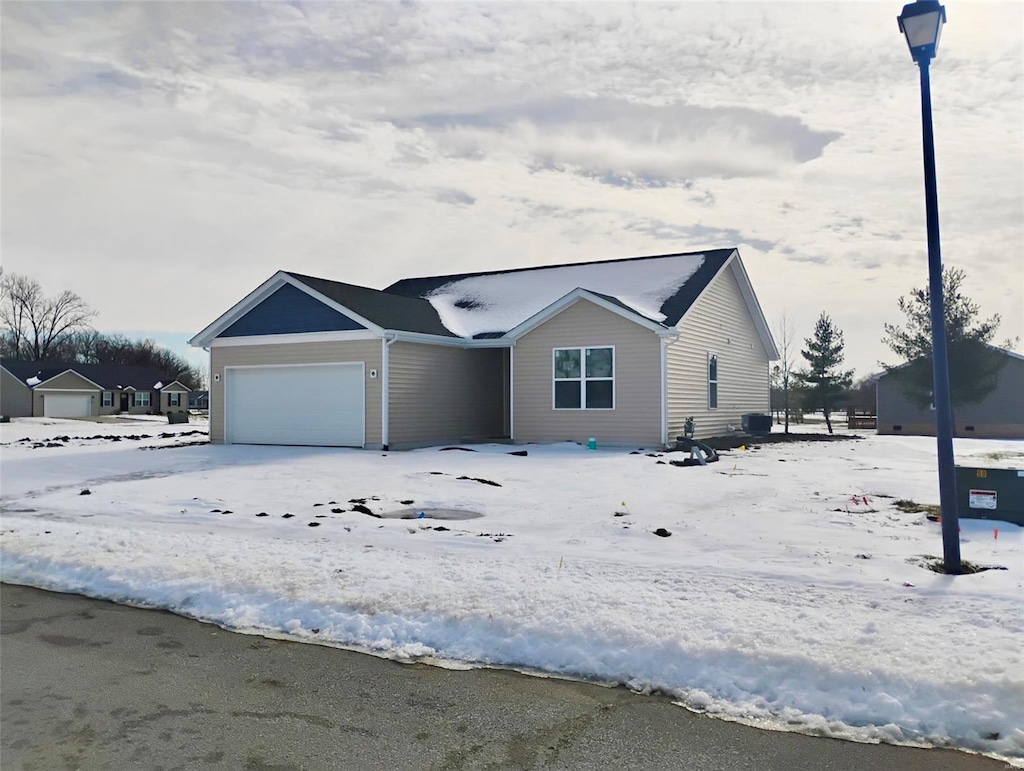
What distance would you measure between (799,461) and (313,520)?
10940 mm

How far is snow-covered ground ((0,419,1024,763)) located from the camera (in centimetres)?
430

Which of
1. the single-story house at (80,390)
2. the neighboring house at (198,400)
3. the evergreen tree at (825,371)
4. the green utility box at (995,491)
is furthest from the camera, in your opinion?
the neighboring house at (198,400)

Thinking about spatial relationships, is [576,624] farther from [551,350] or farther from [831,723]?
[551,350]

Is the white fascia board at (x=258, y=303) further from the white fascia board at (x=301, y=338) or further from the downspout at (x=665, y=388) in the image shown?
the downspout at (x=665, y=388)

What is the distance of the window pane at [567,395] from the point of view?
1920 cm

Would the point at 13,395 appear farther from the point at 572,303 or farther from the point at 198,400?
the point at 572,303

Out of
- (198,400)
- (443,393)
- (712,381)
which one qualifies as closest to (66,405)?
(198,400)

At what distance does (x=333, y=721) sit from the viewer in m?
4.00

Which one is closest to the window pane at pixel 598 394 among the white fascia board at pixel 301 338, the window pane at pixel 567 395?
A: the window pane at pixel 567 395

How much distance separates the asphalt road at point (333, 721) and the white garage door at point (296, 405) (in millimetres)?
13887

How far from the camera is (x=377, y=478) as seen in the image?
Result: 43.8 ft

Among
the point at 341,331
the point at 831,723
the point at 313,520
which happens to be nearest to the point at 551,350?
the point at 341,331

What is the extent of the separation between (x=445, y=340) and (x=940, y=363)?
14.8m

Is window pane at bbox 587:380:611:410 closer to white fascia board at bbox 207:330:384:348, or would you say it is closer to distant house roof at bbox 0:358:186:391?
white fascia board at bbox 207:330:384:348
